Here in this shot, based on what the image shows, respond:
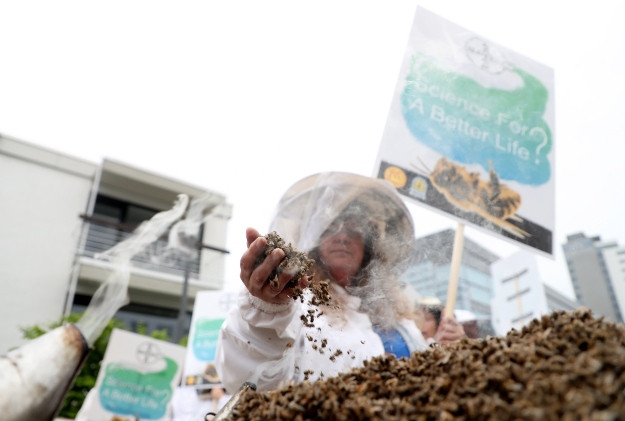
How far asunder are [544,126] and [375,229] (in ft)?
6.69

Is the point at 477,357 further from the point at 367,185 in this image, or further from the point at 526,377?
the point at 367,185

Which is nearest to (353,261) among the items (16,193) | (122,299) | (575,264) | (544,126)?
(544,126)

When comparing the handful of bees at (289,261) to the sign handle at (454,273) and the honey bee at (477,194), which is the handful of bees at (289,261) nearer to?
the sign handle at (454,273)

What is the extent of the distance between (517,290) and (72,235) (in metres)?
12.6

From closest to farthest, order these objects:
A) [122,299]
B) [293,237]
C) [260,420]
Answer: [260,420], [293,237], [122,299]

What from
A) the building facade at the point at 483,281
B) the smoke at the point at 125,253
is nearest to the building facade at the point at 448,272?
the building facade at the point at 483,281

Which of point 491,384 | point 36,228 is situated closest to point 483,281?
point 491,384

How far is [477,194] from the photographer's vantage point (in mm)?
2584

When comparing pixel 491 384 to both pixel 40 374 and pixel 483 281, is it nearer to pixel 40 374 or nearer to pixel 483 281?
pixel 40 374

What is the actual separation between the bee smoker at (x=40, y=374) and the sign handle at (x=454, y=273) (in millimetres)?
1821

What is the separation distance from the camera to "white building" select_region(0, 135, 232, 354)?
11.3 meters

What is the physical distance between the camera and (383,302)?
170 centimetres

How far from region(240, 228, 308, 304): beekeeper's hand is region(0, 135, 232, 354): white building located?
9.62 metres

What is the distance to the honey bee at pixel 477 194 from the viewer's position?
2.49 m
